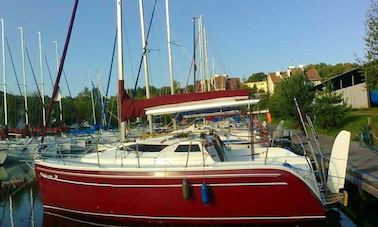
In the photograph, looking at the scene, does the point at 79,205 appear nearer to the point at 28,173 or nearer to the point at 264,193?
the point at 264,193

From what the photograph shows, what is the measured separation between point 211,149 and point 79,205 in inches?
155

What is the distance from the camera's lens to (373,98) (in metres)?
43.4

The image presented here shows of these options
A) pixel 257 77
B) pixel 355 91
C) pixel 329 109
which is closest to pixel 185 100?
pixel 329 109

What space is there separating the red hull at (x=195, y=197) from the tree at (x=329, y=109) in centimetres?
2180

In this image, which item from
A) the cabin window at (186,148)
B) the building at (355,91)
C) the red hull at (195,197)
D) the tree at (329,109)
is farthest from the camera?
the building at (355,91)

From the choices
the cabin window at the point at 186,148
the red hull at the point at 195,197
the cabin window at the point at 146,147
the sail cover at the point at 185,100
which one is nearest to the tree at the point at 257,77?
the sail cover at the point at 185,100

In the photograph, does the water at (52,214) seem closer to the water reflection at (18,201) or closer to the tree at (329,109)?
the water reflection at (18,201)

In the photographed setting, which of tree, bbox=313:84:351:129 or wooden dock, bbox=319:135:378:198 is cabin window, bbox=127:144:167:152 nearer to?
wooden dock, bbox=319:135:378:198

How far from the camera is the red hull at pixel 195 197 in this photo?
33.6 feet

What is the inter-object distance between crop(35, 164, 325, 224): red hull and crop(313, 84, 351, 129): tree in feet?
71.5

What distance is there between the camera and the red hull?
33.6 ft

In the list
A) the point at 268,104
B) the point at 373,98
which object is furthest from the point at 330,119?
the point at 268,104

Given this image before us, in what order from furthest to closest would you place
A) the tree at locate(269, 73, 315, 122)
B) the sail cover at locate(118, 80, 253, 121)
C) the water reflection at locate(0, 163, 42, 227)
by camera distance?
the tree at locate(269, 73, 315, 122) → the water reflection at locate(0, 163, 42, 227) → the sail cover at locate(118, 80, 253, 121)

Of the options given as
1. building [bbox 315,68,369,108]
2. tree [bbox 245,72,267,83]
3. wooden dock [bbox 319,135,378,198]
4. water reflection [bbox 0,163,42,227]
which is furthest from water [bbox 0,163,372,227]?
tree [bbox 245,72,267,83]
